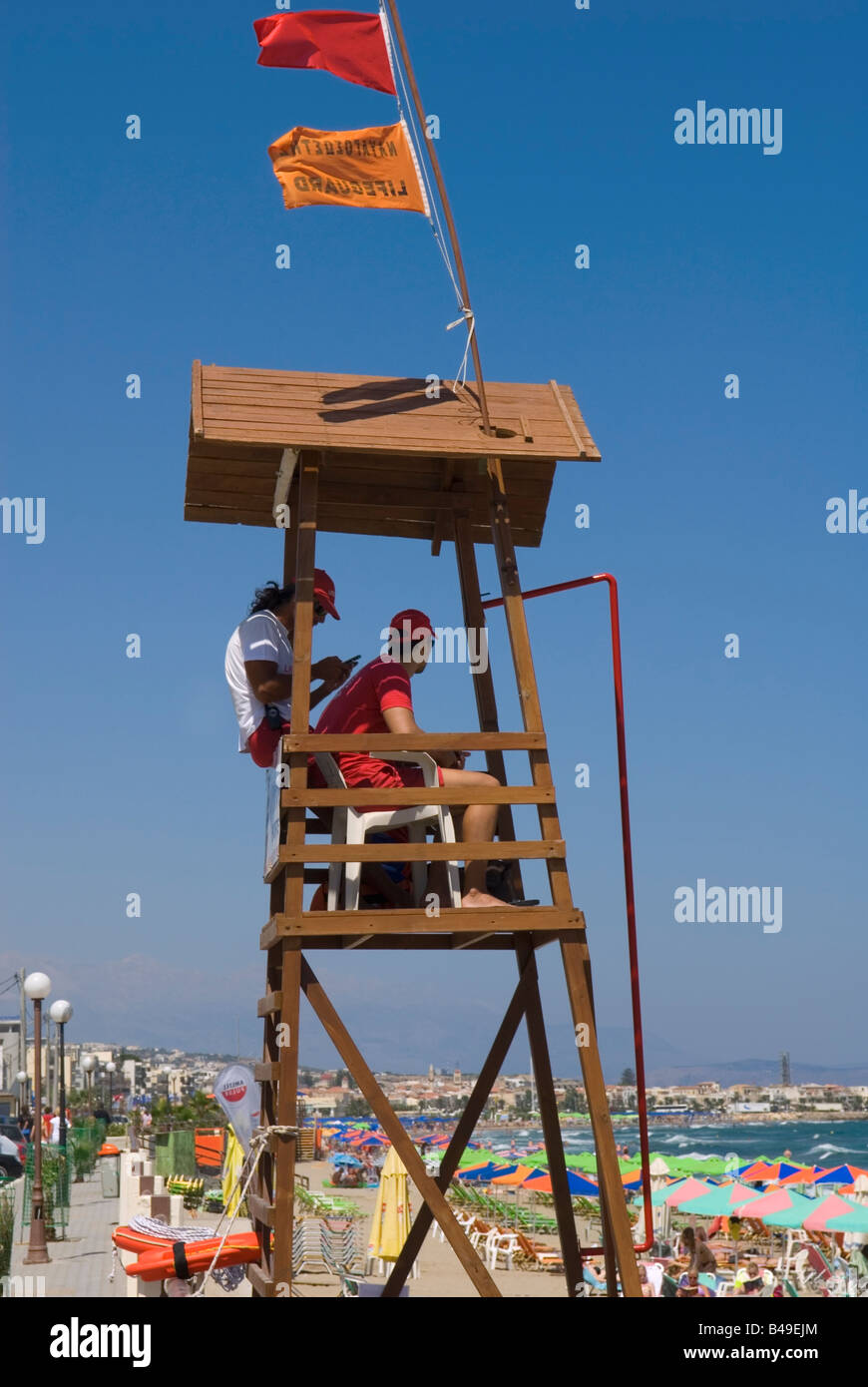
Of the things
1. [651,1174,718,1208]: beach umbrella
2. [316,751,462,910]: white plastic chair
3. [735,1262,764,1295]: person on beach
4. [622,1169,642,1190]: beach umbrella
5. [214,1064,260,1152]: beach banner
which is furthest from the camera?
[622,1169,642,1190]: beach umbrella

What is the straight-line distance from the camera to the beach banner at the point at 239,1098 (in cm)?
951

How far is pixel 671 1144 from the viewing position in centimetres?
13075

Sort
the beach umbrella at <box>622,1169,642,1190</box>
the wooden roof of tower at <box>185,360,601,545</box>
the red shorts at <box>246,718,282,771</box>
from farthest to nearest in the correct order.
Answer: the beach umbrella at <box>622,1169,642,1190</box>
the red shorts at <box>246,718,282,771</box>
the wooden roof of tower at <box>185,360,601,545</box>

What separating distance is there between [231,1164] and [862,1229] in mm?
16117

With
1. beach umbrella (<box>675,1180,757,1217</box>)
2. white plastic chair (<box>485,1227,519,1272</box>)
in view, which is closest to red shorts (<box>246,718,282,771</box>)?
white plastic chair (<box>485,1227,519,1272</box>)

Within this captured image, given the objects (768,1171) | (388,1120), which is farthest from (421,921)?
(768,1171)

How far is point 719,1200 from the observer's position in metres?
33.8

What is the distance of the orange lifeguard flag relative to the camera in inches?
314

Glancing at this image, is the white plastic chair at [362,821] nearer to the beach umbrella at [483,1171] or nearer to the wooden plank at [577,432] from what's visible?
the wooden plank at [577,432]

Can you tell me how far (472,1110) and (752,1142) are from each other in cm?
14634

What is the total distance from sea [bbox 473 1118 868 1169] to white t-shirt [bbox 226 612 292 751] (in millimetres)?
83675

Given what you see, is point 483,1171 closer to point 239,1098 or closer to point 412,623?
point 239,1098

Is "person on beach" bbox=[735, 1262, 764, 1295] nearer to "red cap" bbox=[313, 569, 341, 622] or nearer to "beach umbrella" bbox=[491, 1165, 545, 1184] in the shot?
"beach umbrella" bbox=[491, 1165, 545, 1184]
